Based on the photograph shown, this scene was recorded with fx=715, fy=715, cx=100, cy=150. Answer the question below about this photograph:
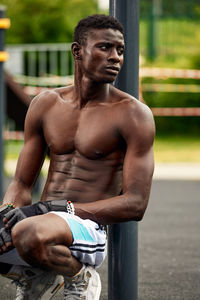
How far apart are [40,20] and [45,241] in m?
20.1

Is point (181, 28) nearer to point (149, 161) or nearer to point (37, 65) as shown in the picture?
point (37, 65)

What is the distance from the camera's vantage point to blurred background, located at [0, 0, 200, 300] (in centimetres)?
521

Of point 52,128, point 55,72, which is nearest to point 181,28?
point 55,72

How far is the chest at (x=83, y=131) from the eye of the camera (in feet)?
10.2

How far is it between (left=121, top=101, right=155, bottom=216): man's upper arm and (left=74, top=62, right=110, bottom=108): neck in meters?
0.21

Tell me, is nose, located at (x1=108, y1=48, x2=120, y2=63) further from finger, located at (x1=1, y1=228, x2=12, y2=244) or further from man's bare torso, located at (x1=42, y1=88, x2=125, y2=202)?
finger, located at (x1=1, y1=228, x2=12, y2=244)

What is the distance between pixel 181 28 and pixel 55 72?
471 centimetres

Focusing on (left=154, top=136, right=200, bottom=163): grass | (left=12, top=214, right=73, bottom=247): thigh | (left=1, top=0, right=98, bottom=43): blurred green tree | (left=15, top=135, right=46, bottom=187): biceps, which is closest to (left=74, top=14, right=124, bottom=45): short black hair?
(left=15, top=135, right=46, bottom=187): biceps

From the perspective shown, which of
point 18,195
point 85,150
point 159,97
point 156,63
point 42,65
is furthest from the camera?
point 42,65

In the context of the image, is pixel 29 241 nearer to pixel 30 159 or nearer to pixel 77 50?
pixel 30 159

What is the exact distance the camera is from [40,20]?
73.4 feet

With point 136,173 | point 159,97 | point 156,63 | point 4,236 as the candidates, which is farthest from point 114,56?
point 156,63

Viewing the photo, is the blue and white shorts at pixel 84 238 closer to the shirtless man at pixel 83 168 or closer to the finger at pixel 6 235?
the shirtless man at pixel 83 168

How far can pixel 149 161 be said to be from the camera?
304cm
